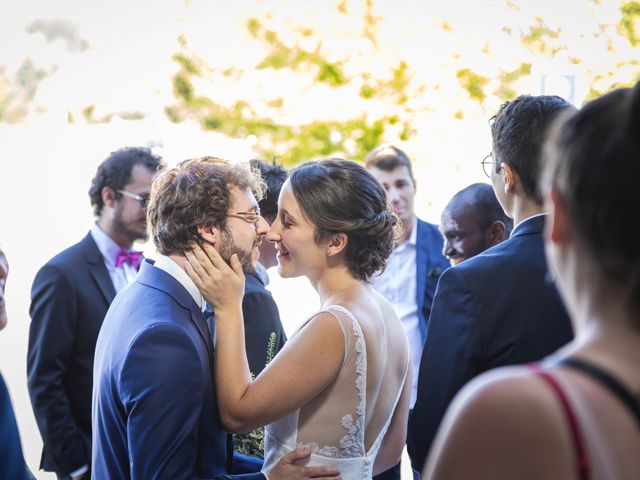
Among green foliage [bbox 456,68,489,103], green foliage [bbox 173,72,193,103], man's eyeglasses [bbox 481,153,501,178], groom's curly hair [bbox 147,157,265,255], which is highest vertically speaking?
green foliage [bbox 173,72,193,103]

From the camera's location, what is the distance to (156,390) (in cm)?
214

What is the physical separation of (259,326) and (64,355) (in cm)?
120

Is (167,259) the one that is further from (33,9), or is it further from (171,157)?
(33,9)

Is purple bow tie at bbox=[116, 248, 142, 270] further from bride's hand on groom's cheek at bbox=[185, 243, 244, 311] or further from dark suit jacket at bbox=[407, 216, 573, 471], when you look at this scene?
dark suit jacket at bbox=[407, 216, 573, 471]

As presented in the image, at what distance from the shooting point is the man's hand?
250cm

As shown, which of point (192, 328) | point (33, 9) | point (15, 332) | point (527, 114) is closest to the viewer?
point (192, 328)

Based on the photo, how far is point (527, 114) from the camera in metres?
2.54

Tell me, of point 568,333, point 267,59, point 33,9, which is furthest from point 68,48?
point 568,333

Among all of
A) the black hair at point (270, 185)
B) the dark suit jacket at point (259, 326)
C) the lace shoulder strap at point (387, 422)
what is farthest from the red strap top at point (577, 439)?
the black hair at point (270, 185)

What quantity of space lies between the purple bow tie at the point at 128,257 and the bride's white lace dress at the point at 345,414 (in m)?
2.14

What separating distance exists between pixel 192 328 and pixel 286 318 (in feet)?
14.9

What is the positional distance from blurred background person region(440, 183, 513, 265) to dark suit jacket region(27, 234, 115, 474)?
5.85 ft

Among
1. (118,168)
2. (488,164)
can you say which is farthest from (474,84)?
(488,164)

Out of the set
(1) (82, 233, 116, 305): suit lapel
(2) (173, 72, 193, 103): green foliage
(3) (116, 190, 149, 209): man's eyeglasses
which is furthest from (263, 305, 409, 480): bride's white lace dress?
(2) (173, 72, 193, 103): green foliage
